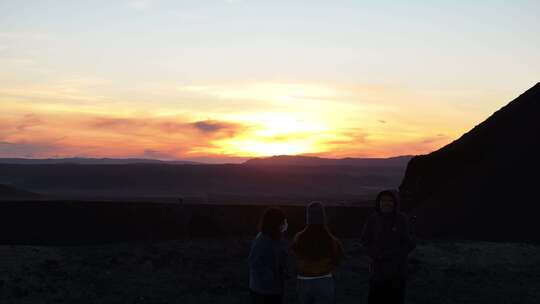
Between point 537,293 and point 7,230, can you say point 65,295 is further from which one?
point 7,230

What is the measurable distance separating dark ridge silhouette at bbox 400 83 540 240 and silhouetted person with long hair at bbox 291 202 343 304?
18244 millimetres

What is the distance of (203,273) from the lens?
16.4 m

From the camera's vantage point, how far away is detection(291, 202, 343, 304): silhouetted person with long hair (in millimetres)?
6273

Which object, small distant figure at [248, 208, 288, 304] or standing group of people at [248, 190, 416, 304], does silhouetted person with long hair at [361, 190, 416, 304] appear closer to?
standing group of people at [248, 190, 416, 304]

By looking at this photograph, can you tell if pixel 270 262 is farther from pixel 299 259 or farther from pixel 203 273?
pixel 203 273

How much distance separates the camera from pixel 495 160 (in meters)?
28.1

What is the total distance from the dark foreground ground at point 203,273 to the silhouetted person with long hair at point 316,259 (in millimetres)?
7077

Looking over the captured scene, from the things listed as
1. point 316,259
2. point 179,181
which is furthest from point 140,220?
point 179,181

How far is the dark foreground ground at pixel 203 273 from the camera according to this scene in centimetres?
1352

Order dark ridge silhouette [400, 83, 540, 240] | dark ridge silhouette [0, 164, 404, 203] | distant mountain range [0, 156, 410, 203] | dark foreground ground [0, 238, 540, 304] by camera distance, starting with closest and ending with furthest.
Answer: dark foreground ground [0, 238, 540, 304] < dark ridge silhouette [400, 83, 540, 240] < distant mountain range [0, 156, 410, 203] < dark ridge silhouette [0, 164, 404, 203]

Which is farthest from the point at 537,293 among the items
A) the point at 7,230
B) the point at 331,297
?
the point at 7,230

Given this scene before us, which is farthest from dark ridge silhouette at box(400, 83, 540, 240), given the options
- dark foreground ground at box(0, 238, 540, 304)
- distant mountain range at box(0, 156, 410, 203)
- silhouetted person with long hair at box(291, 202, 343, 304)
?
distant mountain range at box(0, 156, 410, 203)

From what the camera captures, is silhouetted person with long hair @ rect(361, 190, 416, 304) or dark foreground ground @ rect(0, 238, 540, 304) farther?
dark foreground ground @ rect(0, 238, 540, 304)

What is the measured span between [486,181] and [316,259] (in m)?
22.0
